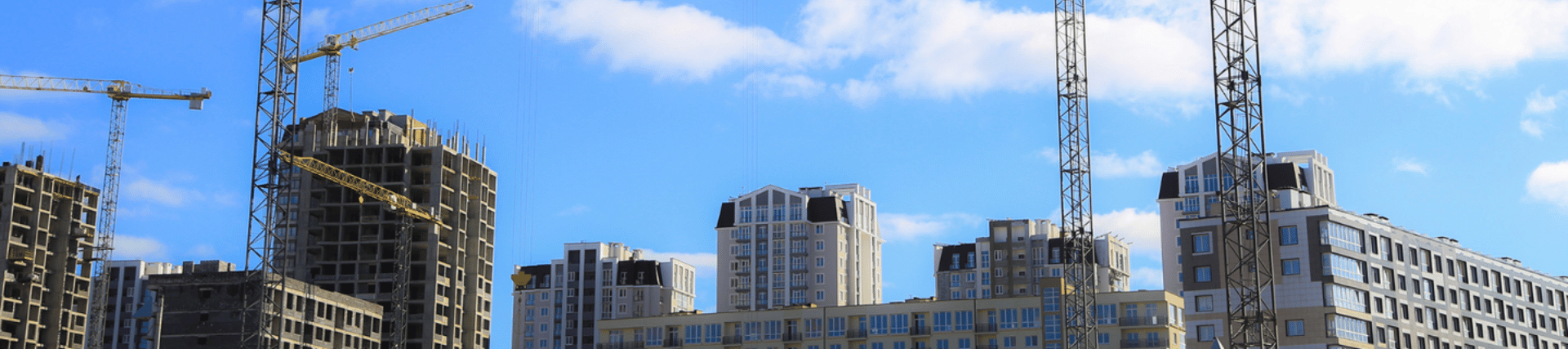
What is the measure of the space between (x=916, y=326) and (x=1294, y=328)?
31182mm

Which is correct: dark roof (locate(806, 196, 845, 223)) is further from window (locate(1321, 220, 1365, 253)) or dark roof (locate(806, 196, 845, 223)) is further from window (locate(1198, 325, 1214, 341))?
window (locate(1321, 220, 1365, 253))

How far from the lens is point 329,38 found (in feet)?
561

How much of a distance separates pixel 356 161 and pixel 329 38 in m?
23.0

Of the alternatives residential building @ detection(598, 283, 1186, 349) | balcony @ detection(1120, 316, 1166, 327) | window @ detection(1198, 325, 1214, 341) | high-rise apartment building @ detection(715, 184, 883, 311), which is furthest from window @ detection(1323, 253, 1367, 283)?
high-rise apartment building @ detection(715, 184, 883, 311)

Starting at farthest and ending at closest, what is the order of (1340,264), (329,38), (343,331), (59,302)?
(329,38)
(59,302)
(343,331)
(1340,264)

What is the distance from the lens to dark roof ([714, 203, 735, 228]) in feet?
646

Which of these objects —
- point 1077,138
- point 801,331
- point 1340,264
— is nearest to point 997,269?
point 801,331

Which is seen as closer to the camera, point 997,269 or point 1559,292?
point 1559,292

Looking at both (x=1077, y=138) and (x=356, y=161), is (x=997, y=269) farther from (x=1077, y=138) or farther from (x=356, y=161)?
(x=1077, y=138)

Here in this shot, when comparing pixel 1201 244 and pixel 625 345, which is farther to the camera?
pixel 625 345

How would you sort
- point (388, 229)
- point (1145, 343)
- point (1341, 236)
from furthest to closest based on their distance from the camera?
point (388, 229) < point (1145, 343) < point (1341, 236)

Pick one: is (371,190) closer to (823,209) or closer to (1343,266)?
(823,209)

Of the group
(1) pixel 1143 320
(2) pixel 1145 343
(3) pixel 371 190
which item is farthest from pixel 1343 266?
(3) pixel 371 190

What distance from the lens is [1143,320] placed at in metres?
124
